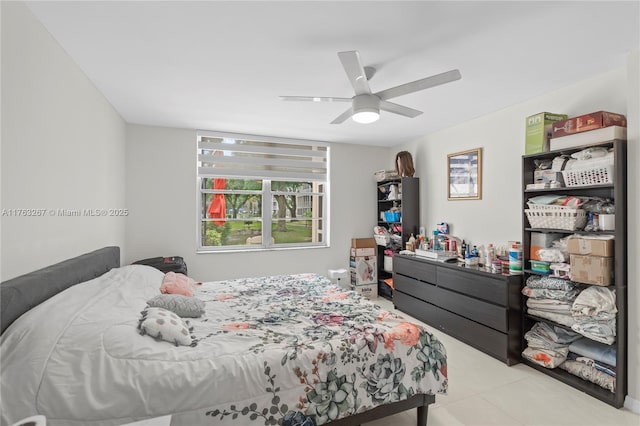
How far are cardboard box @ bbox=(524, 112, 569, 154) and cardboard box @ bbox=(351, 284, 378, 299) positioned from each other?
10.1ft

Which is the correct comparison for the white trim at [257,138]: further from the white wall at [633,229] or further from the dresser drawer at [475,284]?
the white wall at [633,229]

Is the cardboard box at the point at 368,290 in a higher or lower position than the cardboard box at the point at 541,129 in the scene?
lower

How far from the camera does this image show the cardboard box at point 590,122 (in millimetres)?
2348

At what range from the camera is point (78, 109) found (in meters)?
2.44

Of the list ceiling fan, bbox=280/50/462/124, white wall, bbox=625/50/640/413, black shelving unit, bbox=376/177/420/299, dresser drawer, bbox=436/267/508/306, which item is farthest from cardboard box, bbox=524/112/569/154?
black shelving unit, bbox=376/177/420/299

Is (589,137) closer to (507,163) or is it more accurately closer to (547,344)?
(507,163)

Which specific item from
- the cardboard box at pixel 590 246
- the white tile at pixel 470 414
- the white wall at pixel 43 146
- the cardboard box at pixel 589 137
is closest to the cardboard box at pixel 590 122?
the cardboard box at pixel 589 137

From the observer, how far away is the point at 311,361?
5.50ft

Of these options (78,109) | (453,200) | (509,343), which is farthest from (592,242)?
(78,109)

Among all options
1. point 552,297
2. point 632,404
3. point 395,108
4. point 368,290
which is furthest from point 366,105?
point 368,290

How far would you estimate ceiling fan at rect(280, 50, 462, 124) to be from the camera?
1.96 meters

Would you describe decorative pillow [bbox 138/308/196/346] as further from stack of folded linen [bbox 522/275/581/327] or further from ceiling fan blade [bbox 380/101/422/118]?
stack of folded linen [bbox 522/275/581/327]

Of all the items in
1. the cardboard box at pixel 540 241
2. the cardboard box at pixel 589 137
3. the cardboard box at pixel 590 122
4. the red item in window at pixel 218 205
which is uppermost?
the cardboard box at pixel 590 122

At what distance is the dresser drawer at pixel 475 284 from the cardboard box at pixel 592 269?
591 millimetres
